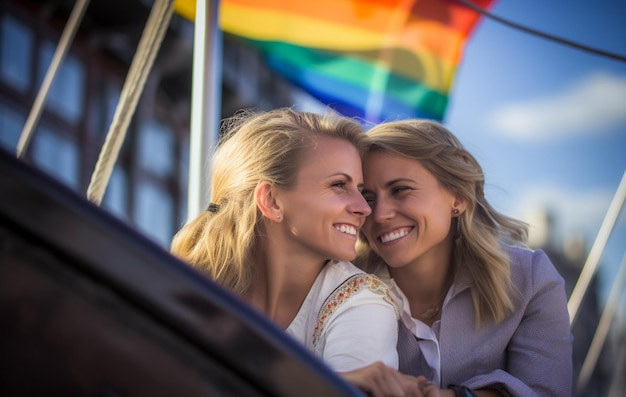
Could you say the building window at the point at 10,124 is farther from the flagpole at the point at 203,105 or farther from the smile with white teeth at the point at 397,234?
the smile with white teeth at the point at 397,234

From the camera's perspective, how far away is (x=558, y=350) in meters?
1.66

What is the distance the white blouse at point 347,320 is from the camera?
1.34 metres

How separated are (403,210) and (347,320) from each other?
495mm

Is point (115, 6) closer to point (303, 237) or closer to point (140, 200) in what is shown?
point (140, 200)

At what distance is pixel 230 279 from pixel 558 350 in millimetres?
766

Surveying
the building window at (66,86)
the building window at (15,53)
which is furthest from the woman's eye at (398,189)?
the building window at (66,86)

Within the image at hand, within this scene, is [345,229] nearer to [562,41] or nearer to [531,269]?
[531,269]

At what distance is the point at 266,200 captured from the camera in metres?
1.83

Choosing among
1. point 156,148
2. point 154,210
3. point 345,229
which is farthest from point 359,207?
point 156,148

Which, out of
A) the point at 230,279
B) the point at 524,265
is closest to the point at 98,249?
the point at 230,279

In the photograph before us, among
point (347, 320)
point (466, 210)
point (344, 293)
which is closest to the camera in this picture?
point (347, 320)

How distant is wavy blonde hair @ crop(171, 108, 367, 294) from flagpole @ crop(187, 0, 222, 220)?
130 millimetres

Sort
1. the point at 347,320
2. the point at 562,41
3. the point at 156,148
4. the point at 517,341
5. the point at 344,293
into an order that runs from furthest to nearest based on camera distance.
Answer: the point at 156,148 < the point at 562,41 < the point at 517,341 < the point at 344,293 < the point at 347,320

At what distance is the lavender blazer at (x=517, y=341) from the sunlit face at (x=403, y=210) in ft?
0.48
